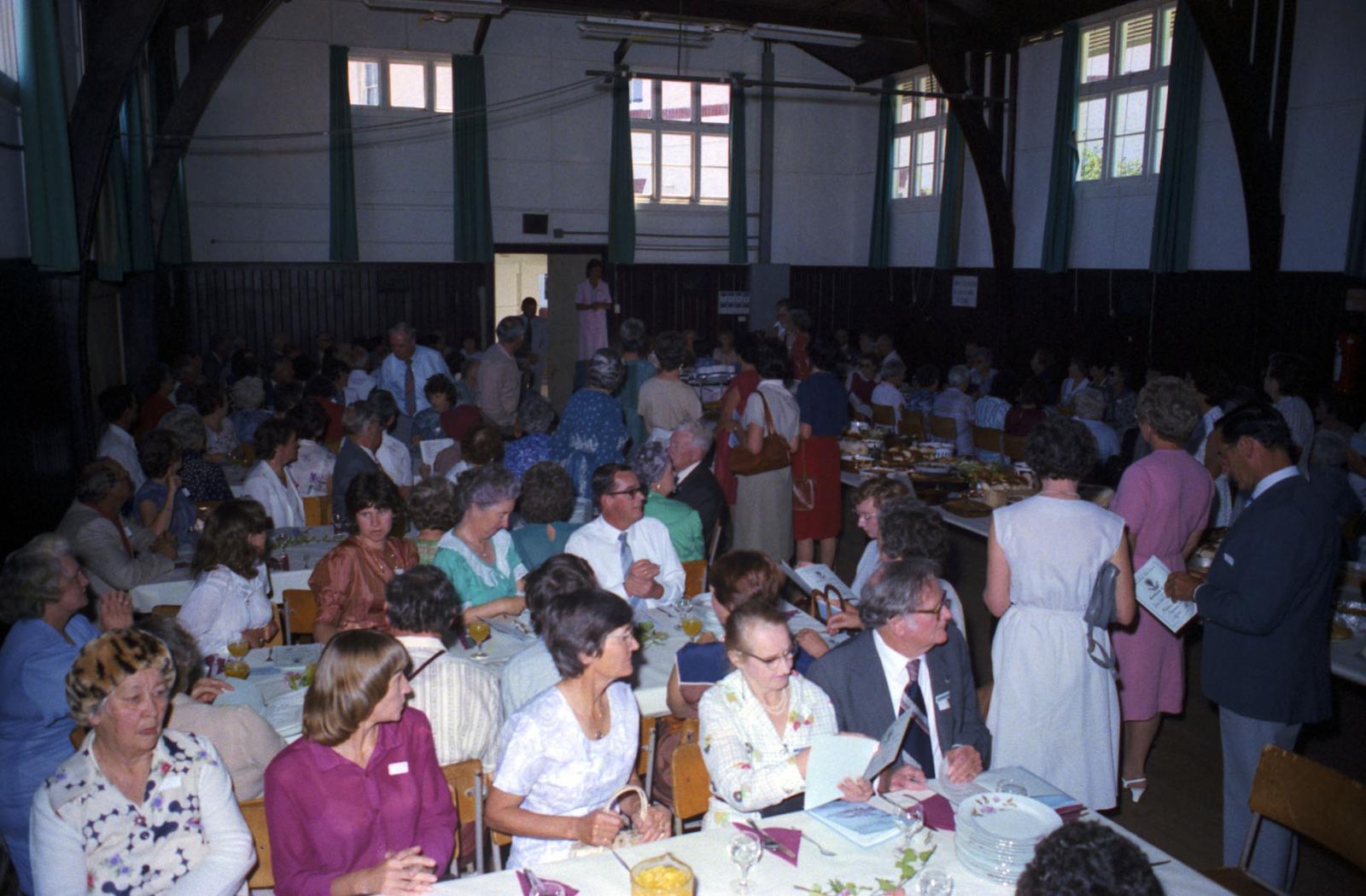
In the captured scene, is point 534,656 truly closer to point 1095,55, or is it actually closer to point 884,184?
point 1095,55

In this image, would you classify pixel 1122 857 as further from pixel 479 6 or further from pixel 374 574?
pixel 479 6

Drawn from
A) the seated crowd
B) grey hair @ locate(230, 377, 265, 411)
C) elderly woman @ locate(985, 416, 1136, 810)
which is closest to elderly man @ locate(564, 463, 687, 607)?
the seated crowd

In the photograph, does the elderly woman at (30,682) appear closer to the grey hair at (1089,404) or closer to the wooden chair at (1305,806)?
the wooden chair at (1305,806)

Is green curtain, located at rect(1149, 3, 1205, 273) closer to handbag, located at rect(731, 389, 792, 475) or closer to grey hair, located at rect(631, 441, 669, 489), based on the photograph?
handbag, located at rect(731, 389, 792, 475)

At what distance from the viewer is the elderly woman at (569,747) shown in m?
2.73

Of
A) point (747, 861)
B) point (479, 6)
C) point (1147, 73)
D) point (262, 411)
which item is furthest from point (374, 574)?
point (1147, 73)

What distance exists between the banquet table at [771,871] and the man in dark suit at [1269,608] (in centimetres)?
116

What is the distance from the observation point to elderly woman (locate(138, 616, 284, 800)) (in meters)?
2.95

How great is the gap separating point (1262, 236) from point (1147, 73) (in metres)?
2.95

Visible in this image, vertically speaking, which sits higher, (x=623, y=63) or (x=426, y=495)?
(x=623, y=63)

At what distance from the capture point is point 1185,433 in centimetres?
409

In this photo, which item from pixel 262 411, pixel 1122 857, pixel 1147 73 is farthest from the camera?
pixel 1147 73

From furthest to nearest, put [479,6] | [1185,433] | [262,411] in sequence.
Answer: [479,6] → [262,411] → [1185,433]

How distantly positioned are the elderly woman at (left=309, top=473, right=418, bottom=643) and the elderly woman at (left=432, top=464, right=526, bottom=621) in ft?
0.83
